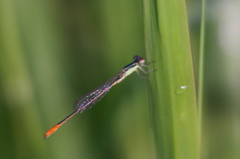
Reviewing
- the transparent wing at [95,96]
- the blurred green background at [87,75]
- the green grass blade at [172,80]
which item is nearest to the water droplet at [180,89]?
the green grass blade at [172,80]

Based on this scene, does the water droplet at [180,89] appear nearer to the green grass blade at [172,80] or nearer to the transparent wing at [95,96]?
the green grass blade at [172,80]

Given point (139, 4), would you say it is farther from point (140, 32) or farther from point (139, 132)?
point (139, 132)

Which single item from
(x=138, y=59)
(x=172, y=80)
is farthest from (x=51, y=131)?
(x=172, y=80)

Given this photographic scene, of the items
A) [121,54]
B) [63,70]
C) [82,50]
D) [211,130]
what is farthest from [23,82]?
[211,130]

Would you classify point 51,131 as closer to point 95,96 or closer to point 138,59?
point 95,96

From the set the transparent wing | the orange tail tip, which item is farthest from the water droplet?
the orange tail tip
